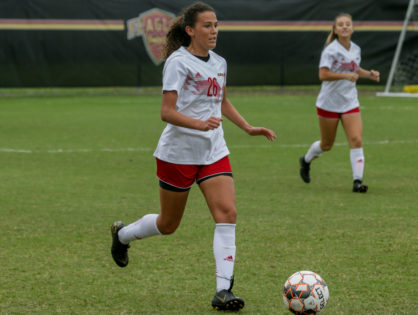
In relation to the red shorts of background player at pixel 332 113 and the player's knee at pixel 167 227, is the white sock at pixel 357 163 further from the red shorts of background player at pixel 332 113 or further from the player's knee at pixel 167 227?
the player's knee at pixel 167 227

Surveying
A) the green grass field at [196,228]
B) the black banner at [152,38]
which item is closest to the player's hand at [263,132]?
the green grass field at [196,228]

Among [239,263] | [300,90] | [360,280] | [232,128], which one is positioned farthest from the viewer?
[300,90]

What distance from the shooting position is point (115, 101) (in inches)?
957

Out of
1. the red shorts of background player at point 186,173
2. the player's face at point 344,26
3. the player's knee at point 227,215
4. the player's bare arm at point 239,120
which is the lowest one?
the player's knee at point 227,215

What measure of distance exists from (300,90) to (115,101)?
7.40 m

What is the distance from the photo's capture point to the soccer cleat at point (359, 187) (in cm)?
938

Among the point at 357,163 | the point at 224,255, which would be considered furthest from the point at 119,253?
the point at 357,163

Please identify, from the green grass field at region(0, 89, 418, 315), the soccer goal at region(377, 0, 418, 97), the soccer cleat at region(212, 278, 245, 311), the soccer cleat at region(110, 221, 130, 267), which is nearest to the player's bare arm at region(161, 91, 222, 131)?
the soccer cleat at region(212, 278, 245, 311)

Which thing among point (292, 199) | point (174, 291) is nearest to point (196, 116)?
point (174, 291)

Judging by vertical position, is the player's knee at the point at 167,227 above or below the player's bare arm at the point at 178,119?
below

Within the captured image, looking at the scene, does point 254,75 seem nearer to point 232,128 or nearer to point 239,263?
point 232,128

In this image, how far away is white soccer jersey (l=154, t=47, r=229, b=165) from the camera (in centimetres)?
529

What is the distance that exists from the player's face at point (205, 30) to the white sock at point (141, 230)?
51.1 inches

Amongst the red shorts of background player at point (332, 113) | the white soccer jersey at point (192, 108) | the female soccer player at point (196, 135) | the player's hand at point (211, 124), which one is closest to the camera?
the player's hand at point (211, 124)
